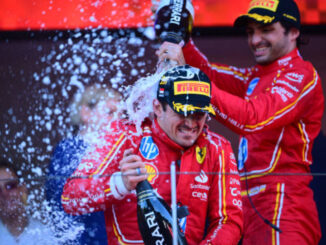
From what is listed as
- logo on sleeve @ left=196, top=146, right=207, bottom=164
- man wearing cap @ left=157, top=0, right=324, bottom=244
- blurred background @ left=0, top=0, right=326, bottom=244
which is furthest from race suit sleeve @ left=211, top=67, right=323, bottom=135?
blurred background @ left=0, top=0, right=326, bottom=244

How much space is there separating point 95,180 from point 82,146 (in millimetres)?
311

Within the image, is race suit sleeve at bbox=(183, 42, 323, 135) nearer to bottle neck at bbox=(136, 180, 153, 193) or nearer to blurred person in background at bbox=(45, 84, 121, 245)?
blurred person in background at bbox=(45, 84, 121, 245)

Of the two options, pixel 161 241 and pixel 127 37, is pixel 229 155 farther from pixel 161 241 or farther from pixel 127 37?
pixel 127 37

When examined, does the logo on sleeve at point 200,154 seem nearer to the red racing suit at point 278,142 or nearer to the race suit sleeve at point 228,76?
the red racing suit at point 278,142

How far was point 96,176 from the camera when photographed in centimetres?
154

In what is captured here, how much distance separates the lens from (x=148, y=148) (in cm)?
166

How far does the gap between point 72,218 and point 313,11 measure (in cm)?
179

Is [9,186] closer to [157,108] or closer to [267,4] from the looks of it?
[157,108]

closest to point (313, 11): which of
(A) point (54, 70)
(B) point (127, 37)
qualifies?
(B) point (127, 37)

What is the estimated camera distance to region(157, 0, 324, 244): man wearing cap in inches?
73.0

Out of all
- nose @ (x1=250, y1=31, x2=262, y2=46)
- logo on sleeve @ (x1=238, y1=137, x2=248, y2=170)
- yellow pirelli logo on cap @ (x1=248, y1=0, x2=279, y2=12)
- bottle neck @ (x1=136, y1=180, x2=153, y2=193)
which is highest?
yellow pirelli logo on cap @ (x1=248, y1=0, x2=279, y2=12)

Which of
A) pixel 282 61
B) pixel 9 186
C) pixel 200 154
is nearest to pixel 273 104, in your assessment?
pixel 282 61

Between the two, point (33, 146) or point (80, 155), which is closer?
point (80, 155)

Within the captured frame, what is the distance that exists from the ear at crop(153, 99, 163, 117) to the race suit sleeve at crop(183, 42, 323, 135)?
23 cm
